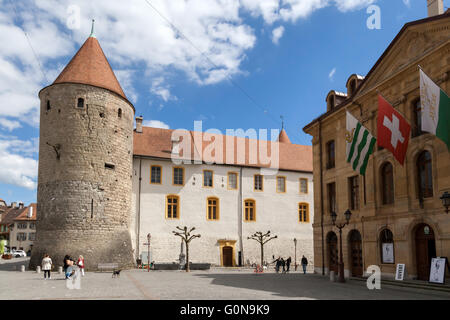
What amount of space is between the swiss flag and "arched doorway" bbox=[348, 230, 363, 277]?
20.4 ft

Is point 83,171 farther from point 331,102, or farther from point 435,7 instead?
point 435,7

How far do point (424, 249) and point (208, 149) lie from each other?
25.4 meters

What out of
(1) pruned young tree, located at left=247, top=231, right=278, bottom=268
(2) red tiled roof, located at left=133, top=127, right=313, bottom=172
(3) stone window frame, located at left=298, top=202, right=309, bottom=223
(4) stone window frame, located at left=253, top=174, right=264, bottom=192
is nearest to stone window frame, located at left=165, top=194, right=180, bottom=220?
(2) red tiled roof, located at left=133, top=127, right=313, bottom=172

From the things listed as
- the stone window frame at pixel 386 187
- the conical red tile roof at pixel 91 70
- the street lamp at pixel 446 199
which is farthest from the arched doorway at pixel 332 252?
the conical red tile roof at pixel 91 70

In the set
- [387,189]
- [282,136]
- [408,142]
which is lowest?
[387,189]

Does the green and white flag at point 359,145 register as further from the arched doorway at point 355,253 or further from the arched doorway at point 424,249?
the arched doorway at point 355,253

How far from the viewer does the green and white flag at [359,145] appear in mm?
18672

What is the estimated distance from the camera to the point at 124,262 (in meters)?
31.2

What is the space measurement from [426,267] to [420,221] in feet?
6.02

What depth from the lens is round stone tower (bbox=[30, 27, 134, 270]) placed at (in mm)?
29438

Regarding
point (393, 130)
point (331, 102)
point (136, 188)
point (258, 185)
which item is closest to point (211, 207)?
point (258, 185)

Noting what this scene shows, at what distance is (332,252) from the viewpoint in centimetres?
2388
